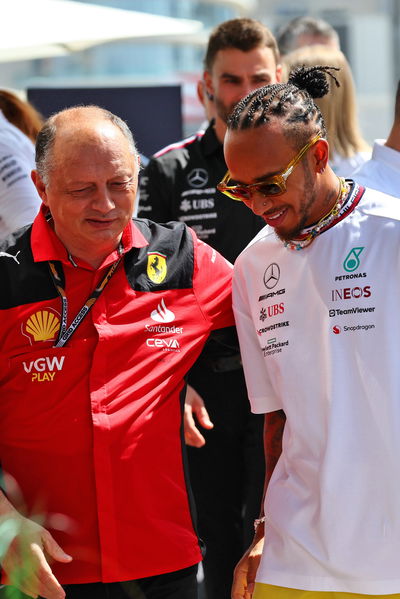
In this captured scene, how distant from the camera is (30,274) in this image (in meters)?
3.05

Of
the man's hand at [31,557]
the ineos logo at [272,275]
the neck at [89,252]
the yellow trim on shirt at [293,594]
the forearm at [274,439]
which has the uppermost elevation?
the neck at [89,252]

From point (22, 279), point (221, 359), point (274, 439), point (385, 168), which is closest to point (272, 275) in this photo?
point (274, 439)

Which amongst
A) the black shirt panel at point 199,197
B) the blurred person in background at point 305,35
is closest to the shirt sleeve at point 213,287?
the black shirt panel at point 199,197

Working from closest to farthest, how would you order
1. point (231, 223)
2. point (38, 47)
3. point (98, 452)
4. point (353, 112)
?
1. point (98, 452)
2. point (231, 223)
3. point (353, 112)
4. point (38, 47)

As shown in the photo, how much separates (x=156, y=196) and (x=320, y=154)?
181cm

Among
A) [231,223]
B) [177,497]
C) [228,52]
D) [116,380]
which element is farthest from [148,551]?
[228,52]

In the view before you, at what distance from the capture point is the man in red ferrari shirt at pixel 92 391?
296 cm

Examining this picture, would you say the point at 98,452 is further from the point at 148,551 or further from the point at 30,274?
the point at 30,274

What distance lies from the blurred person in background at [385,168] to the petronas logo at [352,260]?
3.00 ft

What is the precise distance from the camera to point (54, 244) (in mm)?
3076

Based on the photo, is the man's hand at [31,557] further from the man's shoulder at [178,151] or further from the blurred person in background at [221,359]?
the man's shoulder at [178,151]

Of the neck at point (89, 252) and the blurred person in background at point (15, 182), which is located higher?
the blurred person in background at point (15, 182)

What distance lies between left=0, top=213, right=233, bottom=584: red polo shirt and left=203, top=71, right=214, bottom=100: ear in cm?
180

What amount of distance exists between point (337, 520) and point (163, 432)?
2.08 ft
